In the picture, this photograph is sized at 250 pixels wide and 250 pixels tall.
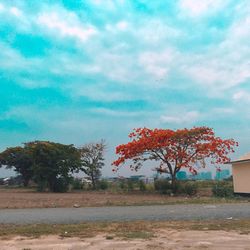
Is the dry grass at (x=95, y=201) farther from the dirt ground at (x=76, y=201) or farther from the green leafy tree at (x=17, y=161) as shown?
the green leafy tree at (x=17, y=161)

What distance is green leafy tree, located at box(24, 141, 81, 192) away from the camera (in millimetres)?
28078

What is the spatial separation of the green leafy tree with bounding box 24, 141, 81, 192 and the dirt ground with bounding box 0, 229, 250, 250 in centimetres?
2132

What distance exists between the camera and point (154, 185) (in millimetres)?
24781

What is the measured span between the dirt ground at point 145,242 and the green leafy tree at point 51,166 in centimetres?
2132

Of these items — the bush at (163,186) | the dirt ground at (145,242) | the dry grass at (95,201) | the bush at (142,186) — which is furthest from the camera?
the bush at (142,186)

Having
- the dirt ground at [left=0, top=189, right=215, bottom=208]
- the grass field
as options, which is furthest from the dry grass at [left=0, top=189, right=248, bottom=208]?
the grass field

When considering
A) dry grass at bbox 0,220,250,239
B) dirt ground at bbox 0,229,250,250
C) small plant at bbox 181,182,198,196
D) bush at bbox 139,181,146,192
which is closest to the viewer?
dirt ground at bbox 0,229,250,250

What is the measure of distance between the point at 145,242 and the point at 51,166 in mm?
22589

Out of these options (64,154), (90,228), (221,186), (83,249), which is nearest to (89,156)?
(64,154)

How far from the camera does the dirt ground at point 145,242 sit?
20.3ft

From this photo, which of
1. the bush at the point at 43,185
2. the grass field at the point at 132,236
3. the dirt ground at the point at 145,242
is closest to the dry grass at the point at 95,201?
the grass field at the point at 132,236

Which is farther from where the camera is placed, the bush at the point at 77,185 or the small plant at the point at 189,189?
the bush at the point at 77,185

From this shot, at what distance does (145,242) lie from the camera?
655cm

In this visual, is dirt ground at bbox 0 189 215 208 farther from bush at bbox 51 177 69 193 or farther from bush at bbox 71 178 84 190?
bush at bbox 71 178 84 190
